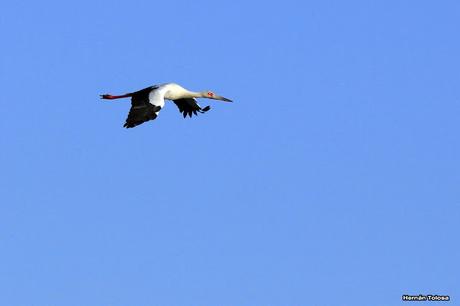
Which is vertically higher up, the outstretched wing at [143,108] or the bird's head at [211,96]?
the bird's head at [211,96]

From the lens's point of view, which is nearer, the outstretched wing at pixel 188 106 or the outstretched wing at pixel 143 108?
the outstretched wing at pixel 143 108

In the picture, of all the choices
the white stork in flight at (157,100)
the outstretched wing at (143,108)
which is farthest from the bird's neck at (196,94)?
the outstretched wing at (143,108)

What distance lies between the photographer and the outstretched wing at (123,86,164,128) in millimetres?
41750

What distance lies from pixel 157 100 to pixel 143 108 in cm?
143

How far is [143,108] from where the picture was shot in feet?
141

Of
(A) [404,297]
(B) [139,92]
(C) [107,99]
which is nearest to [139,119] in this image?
(B) [139,92]

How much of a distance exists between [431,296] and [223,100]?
19.1 m

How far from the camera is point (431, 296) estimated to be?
129 ft

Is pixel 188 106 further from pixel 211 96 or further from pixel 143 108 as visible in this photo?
pixel 143 108

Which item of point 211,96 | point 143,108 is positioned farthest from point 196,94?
point 143,108

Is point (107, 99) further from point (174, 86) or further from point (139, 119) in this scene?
point (139, 119)

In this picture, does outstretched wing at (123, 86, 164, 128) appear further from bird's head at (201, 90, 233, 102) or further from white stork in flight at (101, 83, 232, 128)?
bird's head at (201, 90, 233, 102)

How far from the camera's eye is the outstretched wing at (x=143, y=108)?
41750 mm

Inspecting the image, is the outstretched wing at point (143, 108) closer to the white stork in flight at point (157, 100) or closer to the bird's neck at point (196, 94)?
the white stork in flight at point (157, 100)
